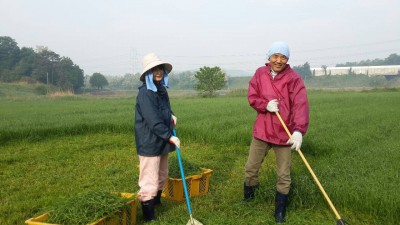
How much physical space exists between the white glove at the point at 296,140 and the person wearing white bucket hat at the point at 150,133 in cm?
126

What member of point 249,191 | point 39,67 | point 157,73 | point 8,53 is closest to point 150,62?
point 157,73

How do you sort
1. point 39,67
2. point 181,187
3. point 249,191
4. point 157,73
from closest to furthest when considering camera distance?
point 157,73, point 249,191, point 181,187, point 39,67

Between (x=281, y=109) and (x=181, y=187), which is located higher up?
(x=281, y=109)

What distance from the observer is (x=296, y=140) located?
13.1 feet

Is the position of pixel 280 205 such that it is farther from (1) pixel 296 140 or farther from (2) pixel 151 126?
(2) pixel 151 126

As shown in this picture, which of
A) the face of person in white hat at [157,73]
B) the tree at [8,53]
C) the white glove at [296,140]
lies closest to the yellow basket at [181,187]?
the face of person in white hat at [157,73]

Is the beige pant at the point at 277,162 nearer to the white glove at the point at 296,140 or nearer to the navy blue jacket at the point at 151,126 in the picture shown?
the white glove at the point at 296,140

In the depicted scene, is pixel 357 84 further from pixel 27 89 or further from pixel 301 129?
pixel 301 129

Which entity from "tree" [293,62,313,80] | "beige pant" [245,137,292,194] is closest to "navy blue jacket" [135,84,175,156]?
"beige pant" [245,137,292,194]

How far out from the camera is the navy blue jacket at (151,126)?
4145 millimetres

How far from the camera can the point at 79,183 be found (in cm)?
588

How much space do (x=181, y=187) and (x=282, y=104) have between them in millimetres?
1827

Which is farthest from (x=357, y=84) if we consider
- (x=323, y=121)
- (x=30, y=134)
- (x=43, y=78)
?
(x=30, y=134)

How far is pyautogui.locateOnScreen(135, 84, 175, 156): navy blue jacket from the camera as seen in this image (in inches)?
163
